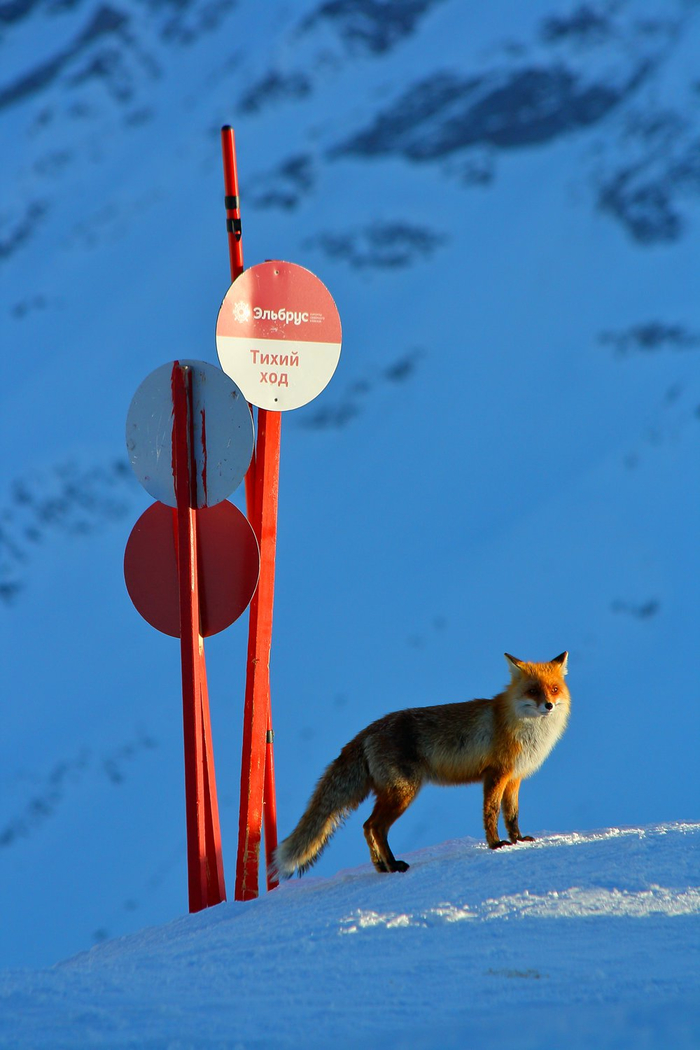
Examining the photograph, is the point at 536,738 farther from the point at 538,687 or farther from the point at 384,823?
the point at 384,823

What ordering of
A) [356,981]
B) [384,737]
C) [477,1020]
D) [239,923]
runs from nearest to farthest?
[477,1020], [356,981], [239,923], [384,737]

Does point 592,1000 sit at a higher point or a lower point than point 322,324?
lower

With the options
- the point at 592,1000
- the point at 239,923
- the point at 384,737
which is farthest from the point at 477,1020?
the point at 384,737

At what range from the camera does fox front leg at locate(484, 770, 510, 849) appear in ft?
12.6

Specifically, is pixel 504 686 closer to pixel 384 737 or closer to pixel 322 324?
pixel 384 737

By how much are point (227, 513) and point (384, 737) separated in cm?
99

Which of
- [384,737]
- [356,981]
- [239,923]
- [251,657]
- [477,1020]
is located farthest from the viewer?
[251,657]

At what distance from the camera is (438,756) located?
3.89 metres

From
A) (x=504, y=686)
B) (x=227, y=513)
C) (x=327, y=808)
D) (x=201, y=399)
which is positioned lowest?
(x=327, y=808)

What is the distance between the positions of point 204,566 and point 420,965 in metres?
1.84

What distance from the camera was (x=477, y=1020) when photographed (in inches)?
86.8

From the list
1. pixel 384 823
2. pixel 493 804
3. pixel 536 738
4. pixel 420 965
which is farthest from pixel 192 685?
pixel 420 965

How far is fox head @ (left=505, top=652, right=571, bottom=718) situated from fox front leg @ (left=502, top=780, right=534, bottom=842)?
0.29 meters

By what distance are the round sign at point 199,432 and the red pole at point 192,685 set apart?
26 mm
